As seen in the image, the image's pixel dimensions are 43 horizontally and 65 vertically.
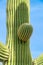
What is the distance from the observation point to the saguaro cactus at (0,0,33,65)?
901cm

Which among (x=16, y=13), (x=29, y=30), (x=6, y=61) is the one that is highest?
(x=16, y=13)

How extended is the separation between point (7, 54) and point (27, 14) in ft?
5.32

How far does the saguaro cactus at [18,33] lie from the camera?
9.01 m

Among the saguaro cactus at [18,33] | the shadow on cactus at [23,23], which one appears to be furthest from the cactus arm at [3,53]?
the shadow on cactus at [23,23]

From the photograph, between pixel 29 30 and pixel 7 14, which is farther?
pixel 7 14

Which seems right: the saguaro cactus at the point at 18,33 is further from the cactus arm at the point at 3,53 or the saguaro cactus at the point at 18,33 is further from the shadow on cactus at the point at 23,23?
the cactus arm at the point at 3,53

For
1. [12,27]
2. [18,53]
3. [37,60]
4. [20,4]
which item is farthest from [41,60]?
[20,4]

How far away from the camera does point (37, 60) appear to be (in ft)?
30.5

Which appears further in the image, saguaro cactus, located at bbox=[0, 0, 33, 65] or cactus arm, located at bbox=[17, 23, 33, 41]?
saguaro cactus, located at bbox=[0, 0, 33, 65]

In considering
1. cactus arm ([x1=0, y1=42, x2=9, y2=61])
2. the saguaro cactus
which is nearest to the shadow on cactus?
the saguaro cactus

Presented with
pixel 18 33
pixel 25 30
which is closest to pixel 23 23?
pixel 18 33

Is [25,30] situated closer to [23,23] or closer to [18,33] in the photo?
[18,33]

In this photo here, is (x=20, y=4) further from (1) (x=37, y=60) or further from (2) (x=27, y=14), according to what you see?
(1) (x=37, y=60)

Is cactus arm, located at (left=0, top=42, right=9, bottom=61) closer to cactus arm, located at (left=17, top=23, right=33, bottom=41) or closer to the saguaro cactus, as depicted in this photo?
the saguaro cactus
